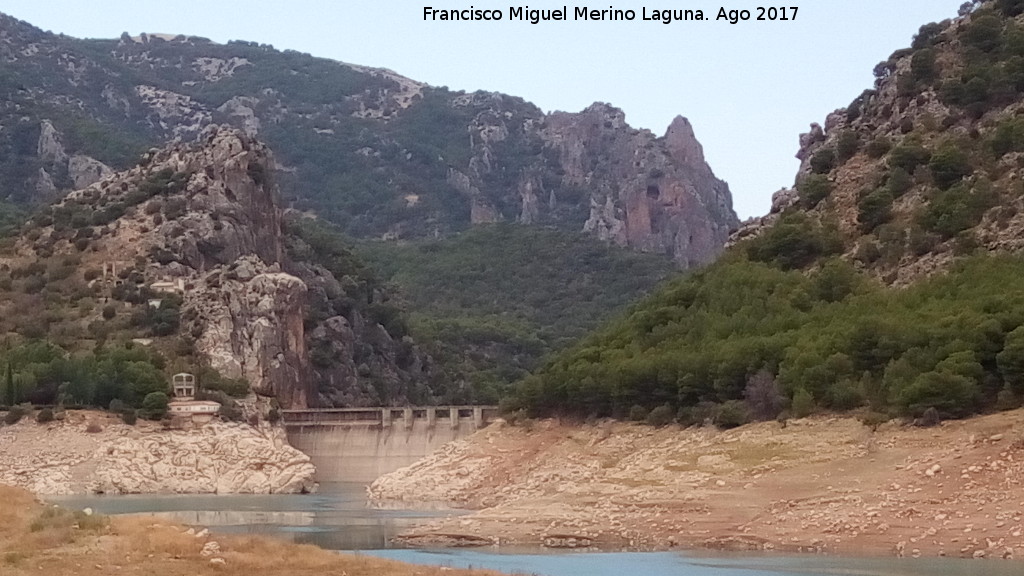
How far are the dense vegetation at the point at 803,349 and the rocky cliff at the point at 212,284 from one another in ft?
131

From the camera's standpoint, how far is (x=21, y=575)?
38.0 m

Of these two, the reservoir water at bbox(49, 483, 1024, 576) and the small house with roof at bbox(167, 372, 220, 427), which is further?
the small house with roof at bbox(167, 372, 220, 427)

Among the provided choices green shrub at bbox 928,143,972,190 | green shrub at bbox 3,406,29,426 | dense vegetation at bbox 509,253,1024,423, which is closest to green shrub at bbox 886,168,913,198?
green shrub at bbox 928,143,972,190

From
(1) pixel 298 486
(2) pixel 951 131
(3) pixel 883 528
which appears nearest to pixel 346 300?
(1) pixel 298 486

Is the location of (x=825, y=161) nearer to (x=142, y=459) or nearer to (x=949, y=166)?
(x=949, y=166)

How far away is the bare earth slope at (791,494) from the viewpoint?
5703 centimetres

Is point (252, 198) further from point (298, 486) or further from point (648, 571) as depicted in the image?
point (648, 571)

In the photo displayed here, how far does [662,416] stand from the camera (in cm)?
8512

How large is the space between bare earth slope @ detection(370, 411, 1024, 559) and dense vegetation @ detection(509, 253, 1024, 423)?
2.32 m

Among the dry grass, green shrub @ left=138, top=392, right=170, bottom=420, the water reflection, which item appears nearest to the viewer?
the dry grass

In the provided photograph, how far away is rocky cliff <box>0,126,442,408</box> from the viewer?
136000 millimetres

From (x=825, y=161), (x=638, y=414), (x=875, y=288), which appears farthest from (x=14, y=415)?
(x=875, y=288)

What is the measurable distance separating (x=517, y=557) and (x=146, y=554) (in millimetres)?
17503

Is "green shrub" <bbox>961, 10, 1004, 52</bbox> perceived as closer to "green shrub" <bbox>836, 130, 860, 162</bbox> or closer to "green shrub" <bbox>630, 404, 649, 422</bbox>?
"green shrub" <bbox>836, 130, 860, 162</bbox>
